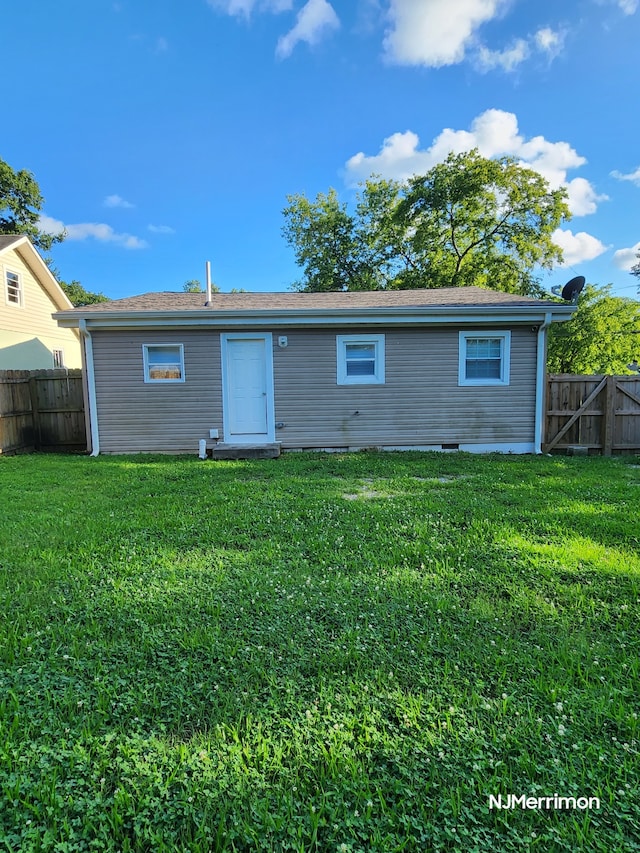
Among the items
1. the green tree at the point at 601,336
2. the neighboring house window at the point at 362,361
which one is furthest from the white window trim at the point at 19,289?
the green tree at the point at 601,336

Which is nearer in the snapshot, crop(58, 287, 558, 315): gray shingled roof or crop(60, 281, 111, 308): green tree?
crop(58, 287, 558, 315): gray shingled roof

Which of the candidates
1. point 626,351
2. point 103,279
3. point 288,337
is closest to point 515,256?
point 626,351

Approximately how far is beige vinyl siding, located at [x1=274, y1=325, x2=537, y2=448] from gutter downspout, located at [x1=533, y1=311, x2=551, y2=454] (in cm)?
9

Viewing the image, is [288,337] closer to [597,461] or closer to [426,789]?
[597,461]

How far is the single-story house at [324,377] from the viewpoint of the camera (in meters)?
8.07

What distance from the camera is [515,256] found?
783 inches

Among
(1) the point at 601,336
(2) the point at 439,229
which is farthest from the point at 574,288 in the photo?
(2) the point at 439,229

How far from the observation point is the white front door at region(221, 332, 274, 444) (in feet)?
27.0

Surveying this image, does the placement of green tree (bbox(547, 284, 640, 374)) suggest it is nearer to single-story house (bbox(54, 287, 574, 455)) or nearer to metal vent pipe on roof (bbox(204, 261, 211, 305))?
single-story house (bbox(54, 287, 574, 455))

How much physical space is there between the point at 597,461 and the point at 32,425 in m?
11.2

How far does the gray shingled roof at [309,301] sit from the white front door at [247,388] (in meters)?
0.68

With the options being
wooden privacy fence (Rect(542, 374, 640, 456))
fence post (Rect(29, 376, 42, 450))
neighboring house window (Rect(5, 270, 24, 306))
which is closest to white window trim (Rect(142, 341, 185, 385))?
fence post (Rect(29, 376, 42, 450))

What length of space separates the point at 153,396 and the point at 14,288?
984 cm

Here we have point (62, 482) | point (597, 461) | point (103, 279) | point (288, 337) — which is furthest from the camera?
point (103, 279)
